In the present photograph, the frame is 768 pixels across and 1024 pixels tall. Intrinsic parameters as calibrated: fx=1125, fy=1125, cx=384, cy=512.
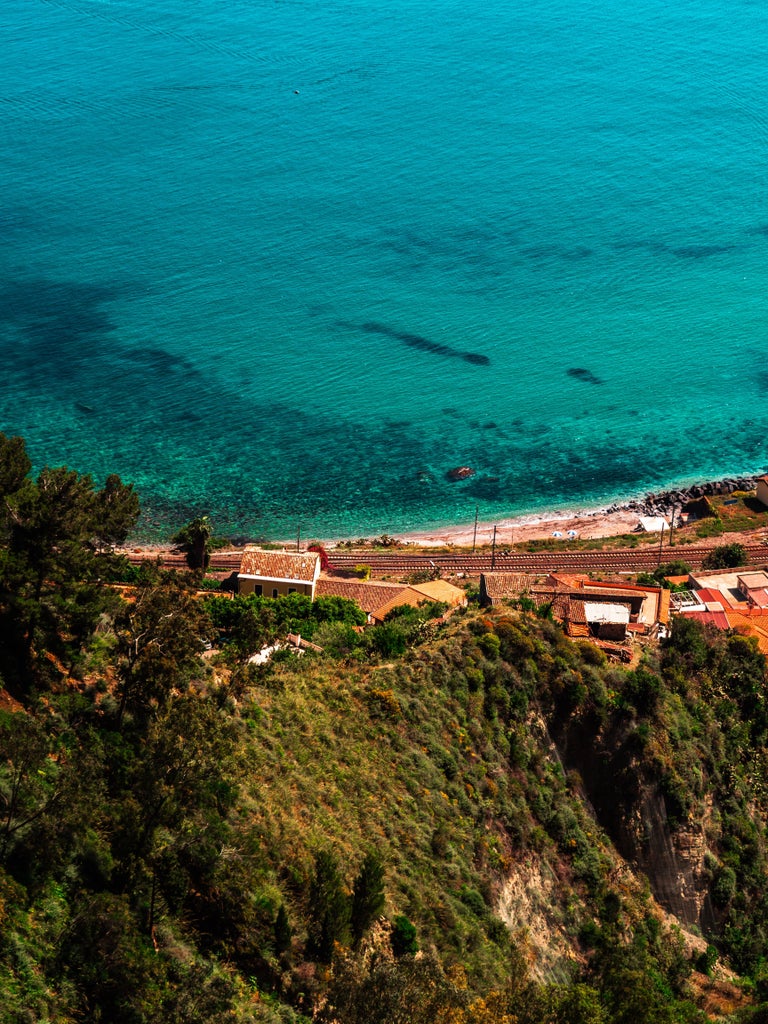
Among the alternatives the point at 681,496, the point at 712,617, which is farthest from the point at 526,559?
the point at 681,496

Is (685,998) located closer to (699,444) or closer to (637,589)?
(637,589)

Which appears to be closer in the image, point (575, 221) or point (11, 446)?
point (11, 446)

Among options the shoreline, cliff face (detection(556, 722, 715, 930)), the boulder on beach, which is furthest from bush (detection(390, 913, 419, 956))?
the boulder on beach

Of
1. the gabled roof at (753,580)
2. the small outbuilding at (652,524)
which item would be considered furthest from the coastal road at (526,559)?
the gabled roof at (753,580)

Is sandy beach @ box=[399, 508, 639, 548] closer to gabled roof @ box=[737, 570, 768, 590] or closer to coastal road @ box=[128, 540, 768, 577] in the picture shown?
coastal road @ box=[128, 540, 768, 577]

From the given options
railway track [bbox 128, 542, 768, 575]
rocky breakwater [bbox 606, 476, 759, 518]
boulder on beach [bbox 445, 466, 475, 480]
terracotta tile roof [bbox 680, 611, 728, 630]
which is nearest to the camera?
terracotta tile roof [bbox 680, 611, 728, 630]

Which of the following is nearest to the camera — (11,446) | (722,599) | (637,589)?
(11,446)

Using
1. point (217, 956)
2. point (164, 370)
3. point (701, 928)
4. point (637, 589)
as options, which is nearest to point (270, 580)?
point (637, 589)
